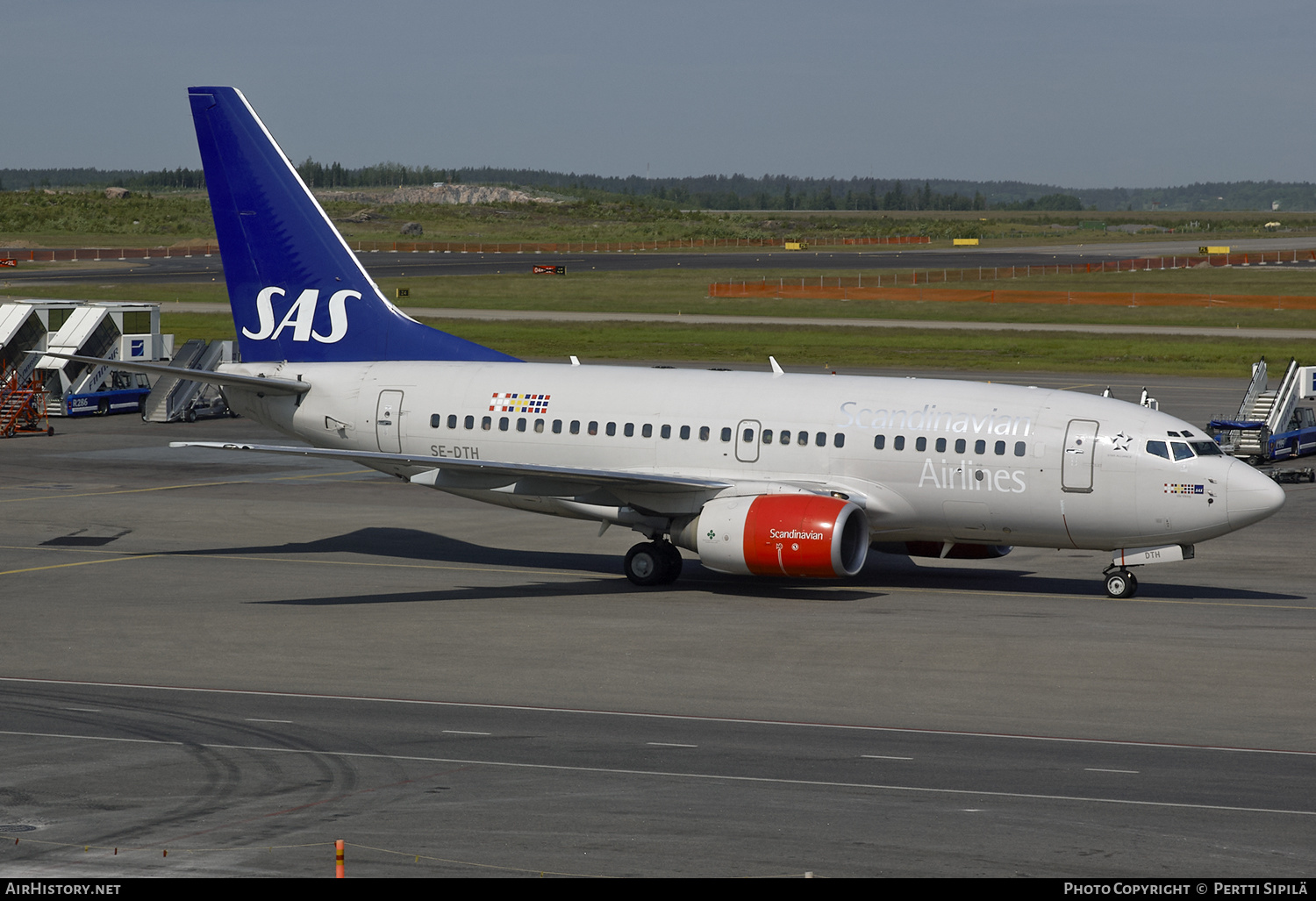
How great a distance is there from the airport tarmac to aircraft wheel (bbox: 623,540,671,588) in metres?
0.34

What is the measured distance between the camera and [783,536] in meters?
31.1

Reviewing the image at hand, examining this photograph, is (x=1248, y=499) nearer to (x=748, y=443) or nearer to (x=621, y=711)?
(x=748, y=443)

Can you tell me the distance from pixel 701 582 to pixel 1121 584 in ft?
30.7

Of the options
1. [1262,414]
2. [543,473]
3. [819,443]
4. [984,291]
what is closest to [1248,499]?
[819,443]

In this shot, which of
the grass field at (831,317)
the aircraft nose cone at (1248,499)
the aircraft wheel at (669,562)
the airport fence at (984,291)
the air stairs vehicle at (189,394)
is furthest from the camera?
the airport fence at (984,291)

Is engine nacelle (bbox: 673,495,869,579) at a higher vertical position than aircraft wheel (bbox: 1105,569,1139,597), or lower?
higher

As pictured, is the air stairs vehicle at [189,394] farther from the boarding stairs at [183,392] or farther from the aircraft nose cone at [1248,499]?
the aircraft nose cone at [1248,499]

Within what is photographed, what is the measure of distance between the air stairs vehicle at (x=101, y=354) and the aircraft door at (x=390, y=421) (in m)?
30.4

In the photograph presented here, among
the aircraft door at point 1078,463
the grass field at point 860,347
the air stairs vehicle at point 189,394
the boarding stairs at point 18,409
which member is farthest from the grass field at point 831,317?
the aircraft door at point 1078,463

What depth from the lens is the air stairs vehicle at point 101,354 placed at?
2564 inches

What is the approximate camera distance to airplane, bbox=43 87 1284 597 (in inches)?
1246

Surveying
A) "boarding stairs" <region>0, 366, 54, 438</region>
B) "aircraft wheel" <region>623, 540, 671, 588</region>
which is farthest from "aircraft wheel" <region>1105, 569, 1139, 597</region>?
"boarding stairs" <region>0, 366, 54, 438</region>

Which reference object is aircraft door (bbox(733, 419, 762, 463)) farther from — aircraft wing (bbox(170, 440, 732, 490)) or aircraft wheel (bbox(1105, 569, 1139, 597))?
aircraft wheel (bbox(1105, 569, 1139, 597))

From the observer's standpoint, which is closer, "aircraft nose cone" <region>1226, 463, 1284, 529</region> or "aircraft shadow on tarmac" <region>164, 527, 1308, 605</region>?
"aircraft nose cone" <region>1226, 463, 1284, 529</region>
